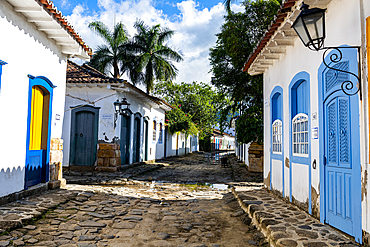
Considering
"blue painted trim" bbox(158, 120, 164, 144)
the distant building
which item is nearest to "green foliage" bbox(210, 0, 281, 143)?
"blue painted trim" bbox(158, 120, 164, 144)

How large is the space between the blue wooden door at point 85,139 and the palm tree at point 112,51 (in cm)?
1078

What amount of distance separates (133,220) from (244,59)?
8.59 m

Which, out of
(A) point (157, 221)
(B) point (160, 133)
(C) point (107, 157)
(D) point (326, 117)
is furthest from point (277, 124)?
(B) point (160, 133)

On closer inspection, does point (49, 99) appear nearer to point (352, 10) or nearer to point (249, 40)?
point (352, 10)

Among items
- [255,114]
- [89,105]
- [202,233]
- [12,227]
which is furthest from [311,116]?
[89,105]

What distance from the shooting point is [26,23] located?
6055 mm

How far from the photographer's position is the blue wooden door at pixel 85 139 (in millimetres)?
12102

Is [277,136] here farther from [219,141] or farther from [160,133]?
[219,141]

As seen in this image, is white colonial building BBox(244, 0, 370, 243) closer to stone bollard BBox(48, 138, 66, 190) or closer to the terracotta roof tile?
the terracotta roof tile

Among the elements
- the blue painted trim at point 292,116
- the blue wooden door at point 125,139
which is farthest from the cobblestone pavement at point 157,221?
the blue wooden door at point 125,139

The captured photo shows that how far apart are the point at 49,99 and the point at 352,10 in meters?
6.40

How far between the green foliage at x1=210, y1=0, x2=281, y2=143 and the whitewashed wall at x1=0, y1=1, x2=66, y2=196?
7567 millimetres

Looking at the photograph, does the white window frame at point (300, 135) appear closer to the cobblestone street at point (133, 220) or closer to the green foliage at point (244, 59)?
the cobblestone street at point (133, 220)

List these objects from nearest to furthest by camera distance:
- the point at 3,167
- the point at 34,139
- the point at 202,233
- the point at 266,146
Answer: the point at 202,233 < the point at 3,167 < the point at 34,139 < the point at 266,146
